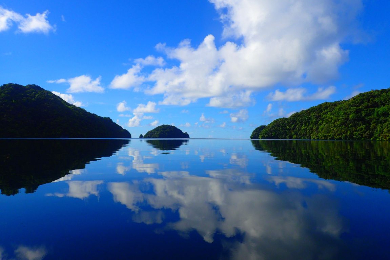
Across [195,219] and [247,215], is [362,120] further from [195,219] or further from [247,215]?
[195,219]

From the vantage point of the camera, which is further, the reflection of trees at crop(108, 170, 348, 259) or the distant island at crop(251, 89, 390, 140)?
the distant island at crop(251, 89, 390, 140)

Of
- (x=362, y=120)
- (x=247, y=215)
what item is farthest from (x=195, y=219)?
(x=362, y=120)

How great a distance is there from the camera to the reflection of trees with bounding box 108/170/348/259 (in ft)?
20.9

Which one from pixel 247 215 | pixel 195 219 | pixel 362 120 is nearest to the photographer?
pixel 195 219

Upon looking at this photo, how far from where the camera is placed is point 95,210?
31.3ft

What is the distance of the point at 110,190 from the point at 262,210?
827 cm

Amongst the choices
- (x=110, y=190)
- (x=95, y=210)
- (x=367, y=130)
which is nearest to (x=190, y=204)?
A: (x=95, y=210)

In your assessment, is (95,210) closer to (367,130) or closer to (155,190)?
(155,190)

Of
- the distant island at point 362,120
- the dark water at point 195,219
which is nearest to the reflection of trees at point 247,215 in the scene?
the dark water at point 195,219

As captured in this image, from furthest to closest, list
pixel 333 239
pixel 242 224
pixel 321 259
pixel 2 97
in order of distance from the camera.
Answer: pixel 2 97
pixel 242 224
pixel 333 239
pixel 321 259

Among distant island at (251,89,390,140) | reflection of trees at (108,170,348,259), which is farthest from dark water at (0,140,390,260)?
distant island at (251,89,390,140)

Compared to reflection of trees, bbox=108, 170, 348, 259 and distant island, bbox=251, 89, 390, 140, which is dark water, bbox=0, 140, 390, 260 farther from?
distant island, bbox=251, 89, 390, 140

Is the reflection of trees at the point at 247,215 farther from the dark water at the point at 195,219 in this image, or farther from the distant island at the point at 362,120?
the distant island at the point at 362,120

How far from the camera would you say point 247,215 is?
29.1 feet
